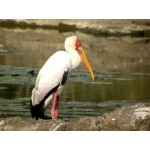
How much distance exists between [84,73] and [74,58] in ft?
0.63

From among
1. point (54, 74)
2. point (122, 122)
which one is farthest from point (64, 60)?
point (122, 122)

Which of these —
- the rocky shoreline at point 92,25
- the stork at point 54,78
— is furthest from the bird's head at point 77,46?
the rocky shoreline at point 92,25

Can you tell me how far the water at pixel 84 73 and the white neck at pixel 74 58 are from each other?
6 centimetres

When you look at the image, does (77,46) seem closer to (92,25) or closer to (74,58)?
(74,58)

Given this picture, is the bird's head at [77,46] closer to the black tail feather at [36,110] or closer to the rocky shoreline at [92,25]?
the rocky shoreline at [92,25]

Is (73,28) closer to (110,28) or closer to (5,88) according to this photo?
(110,28)

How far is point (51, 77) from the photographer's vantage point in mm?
7969

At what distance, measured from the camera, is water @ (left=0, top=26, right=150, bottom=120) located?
7.97 metres

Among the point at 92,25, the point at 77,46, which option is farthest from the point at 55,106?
the point at 92,25

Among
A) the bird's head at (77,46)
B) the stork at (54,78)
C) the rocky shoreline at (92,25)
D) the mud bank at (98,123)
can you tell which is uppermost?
the rocky shoreline at (92,25)

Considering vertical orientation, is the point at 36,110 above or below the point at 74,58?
below

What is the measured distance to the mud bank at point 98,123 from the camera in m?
7.79

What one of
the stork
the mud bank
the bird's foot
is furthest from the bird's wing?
the mud bank
